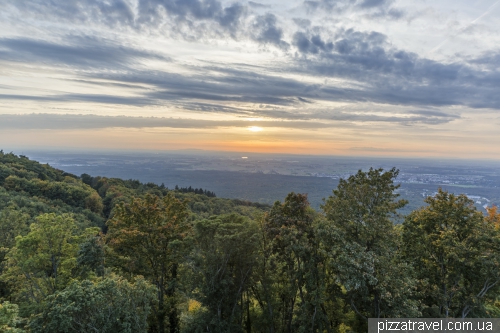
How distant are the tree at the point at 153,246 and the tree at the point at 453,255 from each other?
13.1m

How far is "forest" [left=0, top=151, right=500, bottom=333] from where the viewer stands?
37.8 feet

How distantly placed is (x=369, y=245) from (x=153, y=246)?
1275cm

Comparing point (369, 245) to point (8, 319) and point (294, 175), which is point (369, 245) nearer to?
point (8, 319)

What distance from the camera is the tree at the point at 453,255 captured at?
12.5 meters

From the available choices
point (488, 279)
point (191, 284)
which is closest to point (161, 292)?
point (191, 284)

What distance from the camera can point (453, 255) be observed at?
40.7ft

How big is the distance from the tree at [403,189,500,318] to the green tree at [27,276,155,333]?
12.5m

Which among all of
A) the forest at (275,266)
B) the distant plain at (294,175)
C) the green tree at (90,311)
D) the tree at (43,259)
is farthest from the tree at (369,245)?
the distant plain at (294,175)

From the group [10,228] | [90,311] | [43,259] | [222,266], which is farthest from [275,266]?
[10,228]

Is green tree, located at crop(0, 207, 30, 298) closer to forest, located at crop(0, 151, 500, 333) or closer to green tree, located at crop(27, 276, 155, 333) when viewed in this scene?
forest, located at crop(0, 151, 500, 333)

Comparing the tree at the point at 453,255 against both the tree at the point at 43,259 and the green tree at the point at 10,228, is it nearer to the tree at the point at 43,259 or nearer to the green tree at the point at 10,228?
the tree at the point at 43,259

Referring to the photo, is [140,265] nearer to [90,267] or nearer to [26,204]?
[90,267]

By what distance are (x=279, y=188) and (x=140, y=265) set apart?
9219 cm

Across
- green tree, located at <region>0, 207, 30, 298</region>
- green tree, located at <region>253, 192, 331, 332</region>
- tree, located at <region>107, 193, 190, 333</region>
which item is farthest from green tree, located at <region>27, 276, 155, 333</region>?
green tree, located at <region>0, 207, 30, 298</region>
